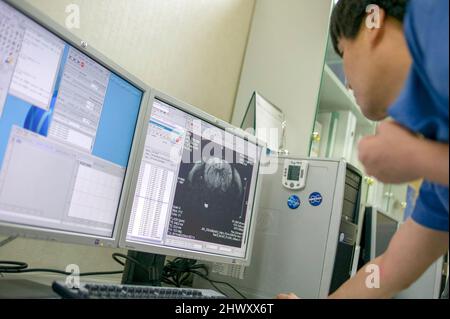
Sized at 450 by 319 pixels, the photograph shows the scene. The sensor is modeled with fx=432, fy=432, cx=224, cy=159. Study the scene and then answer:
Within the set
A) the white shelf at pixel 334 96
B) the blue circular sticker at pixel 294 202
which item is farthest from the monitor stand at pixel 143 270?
the white shelf at pixel 334 96

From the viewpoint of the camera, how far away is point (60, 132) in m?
0.77

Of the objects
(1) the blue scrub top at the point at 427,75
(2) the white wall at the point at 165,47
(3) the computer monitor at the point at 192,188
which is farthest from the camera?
(2) the white wall at the point at 165,47

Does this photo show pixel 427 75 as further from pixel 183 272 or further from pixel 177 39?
pixel 177 39

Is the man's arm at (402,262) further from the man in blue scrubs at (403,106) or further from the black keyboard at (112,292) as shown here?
the black keyboard at (112,292)

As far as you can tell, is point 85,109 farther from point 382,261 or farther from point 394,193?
point 394,193

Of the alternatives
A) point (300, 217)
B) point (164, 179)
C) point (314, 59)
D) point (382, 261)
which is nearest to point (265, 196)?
point (300, 217)

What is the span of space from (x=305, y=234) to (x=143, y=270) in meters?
0.44

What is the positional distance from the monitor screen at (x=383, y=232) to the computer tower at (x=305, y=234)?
1.65ft

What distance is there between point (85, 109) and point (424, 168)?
616mm

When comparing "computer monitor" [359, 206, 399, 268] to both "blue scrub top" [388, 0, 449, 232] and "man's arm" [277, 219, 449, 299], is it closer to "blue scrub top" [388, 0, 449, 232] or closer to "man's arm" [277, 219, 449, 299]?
"man's arm" [277, 219, 449, 299]

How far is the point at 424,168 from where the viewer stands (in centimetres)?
41

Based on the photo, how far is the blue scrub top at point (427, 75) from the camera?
38cm

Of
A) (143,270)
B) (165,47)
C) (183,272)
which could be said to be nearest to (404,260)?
(143,270)

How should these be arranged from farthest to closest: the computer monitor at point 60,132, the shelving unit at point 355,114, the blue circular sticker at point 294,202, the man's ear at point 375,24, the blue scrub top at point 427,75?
the shelving unit at point 355,114 → the blue circular sticker at point 294,202 → the computer monitor at point 60,132 → the man's ear at point 375,24 → the blue scrub top at point 427,75
